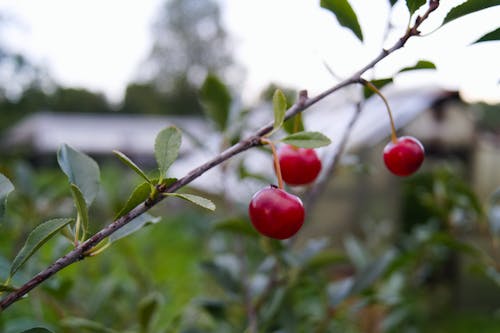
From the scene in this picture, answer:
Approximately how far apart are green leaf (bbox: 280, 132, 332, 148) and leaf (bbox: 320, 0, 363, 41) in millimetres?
170

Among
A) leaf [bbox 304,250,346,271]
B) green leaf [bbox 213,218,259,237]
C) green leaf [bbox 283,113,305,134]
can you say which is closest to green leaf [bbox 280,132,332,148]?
green leaf [bbox 283,113,305,134]

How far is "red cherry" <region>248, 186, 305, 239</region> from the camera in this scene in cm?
52

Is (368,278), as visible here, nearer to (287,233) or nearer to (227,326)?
(227,326)

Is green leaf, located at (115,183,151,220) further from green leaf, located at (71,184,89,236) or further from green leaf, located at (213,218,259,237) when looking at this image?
green leaf, located at (213,218,259,237)

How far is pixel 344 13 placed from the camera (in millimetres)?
587

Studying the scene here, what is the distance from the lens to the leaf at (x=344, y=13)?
0.57 m

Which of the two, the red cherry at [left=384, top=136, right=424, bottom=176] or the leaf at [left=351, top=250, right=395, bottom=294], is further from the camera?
the leaf at [left=351, top=250, right=395, bottom=294]

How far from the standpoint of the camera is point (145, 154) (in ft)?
53.6

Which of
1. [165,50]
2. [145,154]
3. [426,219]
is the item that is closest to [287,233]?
[426,219]

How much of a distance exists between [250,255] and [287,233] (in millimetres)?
1237

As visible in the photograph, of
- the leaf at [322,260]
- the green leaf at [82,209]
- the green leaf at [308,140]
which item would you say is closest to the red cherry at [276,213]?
the green leaf at [308,140]

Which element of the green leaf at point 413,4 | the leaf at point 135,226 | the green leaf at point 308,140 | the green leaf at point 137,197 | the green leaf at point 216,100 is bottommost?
the green leaf at point 216,100

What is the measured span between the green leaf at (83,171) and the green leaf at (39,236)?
0.35 feet

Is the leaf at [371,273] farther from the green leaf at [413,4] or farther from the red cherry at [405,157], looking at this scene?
the green leaf at [413,4]
